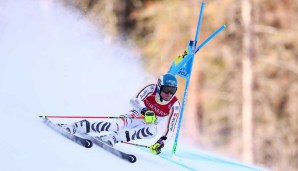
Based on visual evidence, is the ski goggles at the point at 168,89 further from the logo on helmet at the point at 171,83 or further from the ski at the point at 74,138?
the ski at the point at 74,138

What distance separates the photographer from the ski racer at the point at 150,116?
8.84 m

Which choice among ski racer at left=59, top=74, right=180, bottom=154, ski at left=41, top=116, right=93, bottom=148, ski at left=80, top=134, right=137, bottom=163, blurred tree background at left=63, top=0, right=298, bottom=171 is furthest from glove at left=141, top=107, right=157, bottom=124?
blurred tree background at left=63, top=0, right=298, bottom=171

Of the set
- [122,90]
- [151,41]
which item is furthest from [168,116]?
[151,41]

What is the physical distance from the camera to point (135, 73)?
16469 mm

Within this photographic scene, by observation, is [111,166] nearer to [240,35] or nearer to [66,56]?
[66,56]

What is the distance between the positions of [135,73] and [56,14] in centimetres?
208

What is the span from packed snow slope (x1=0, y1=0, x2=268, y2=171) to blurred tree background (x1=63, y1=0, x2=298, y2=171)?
3498 mm

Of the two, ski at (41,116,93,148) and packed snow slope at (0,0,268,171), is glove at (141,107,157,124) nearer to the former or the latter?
packed snow slope at (0,0,268,171)

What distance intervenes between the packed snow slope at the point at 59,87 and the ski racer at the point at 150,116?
306mm

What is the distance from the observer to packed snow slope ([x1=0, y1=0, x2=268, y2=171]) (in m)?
7.56

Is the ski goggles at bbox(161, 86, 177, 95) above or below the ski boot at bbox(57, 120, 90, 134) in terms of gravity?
above

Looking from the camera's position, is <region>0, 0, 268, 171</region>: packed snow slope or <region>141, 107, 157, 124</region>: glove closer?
<region>0, 0, 268, 171</region>: packed snow slope

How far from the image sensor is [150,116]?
8.83 metres

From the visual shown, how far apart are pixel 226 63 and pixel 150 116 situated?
16069 millimetres
